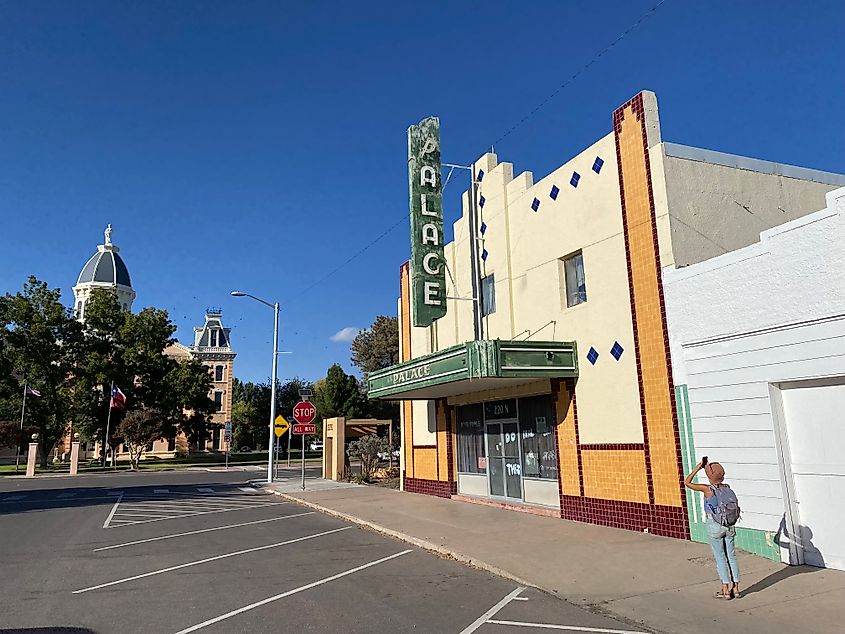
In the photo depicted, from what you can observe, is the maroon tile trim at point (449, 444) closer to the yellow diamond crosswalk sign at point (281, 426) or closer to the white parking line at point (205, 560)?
the white parking line at point (205, 560)

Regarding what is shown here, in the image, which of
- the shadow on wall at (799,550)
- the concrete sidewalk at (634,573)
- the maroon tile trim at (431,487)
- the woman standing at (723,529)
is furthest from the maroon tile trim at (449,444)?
the woman standing at (723,529)

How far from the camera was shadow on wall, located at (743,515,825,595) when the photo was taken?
27.0 feet

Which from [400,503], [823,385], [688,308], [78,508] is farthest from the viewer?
[78,508]

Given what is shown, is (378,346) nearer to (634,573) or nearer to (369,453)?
(369,453)

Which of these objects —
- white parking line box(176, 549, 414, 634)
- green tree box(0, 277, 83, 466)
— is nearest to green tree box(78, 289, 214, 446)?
green tree box(0, 277, 83, 466)

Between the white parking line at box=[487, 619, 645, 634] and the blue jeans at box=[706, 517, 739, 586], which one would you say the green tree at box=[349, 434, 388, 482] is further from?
the blue jeans at box=[706, 517, 739, 586]

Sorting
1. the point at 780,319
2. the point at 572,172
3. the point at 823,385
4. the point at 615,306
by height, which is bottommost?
the point at 823,385

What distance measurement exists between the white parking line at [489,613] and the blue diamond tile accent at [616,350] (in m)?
5.58

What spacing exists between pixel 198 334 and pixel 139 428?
117 feet

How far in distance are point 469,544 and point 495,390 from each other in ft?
19.7

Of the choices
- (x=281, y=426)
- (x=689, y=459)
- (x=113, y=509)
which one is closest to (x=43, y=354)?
(x=281, y=426)

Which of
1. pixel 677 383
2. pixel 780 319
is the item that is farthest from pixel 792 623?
pixel 677 383

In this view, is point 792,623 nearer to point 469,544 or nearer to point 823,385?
point 823,385

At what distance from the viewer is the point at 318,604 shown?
7504mm
